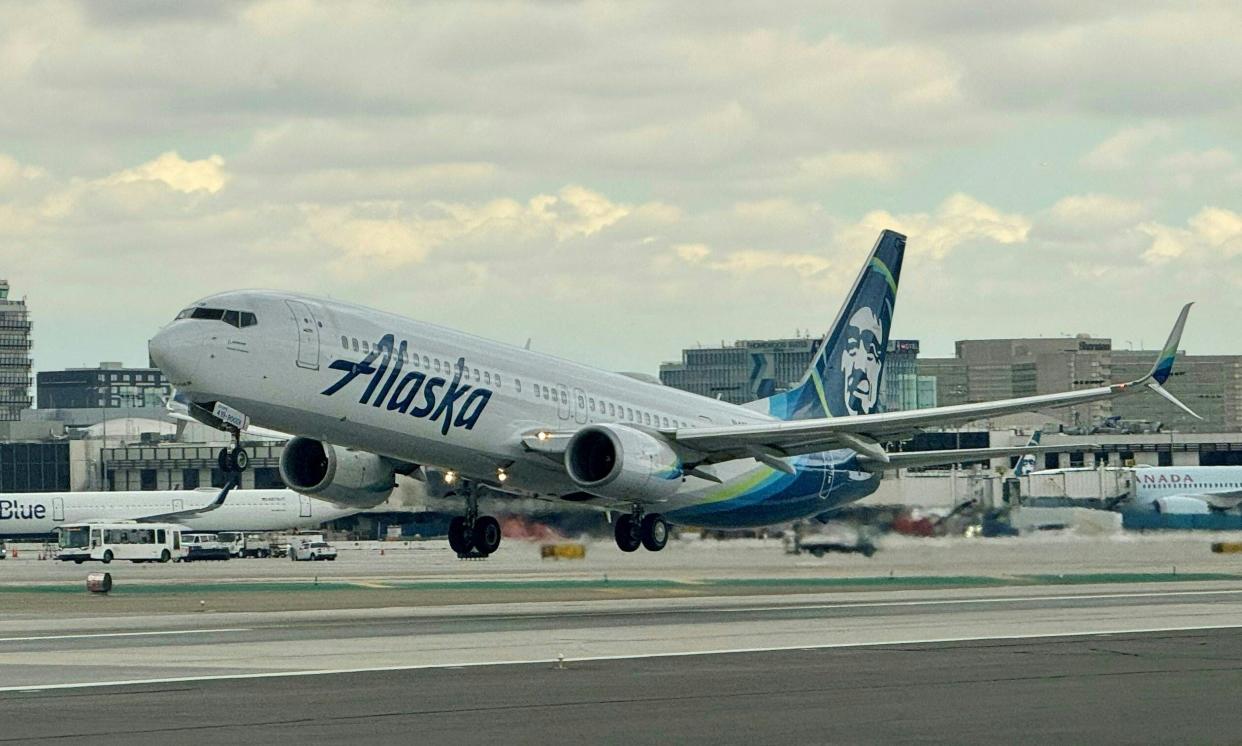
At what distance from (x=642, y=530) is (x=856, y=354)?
14623 millimetres

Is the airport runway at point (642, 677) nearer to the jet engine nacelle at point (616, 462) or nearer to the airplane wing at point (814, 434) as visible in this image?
the jet engine nacelle at point (616, 462)

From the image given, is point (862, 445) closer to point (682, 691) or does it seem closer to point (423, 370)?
point (423, 370)

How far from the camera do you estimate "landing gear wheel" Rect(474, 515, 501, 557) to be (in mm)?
54750

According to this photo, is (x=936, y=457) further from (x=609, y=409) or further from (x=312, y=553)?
(x=312, y=553)

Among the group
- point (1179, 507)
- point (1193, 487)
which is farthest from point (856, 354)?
point (1193, 487)

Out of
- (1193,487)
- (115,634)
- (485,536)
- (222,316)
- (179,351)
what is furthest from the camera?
(1193,487)

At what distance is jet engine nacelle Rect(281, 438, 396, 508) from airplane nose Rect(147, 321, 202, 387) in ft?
27.5

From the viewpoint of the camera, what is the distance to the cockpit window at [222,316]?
43.5 metres

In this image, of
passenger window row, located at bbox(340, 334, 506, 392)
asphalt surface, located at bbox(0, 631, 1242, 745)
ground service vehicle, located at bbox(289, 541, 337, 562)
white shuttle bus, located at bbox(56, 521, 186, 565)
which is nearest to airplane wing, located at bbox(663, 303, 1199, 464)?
passenger window row, located at bbox(340, 334, 506, 392)

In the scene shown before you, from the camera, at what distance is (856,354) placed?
212ft

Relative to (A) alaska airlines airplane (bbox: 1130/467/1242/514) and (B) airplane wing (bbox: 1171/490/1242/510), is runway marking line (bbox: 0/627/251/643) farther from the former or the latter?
(B) airplane wing (bbox: 1171/490/1242/510)

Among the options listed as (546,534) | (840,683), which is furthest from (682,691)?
(546,534)

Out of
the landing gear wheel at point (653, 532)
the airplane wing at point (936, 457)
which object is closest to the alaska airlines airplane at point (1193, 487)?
the airplane wing at point (936, 457)

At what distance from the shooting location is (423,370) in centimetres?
4656
